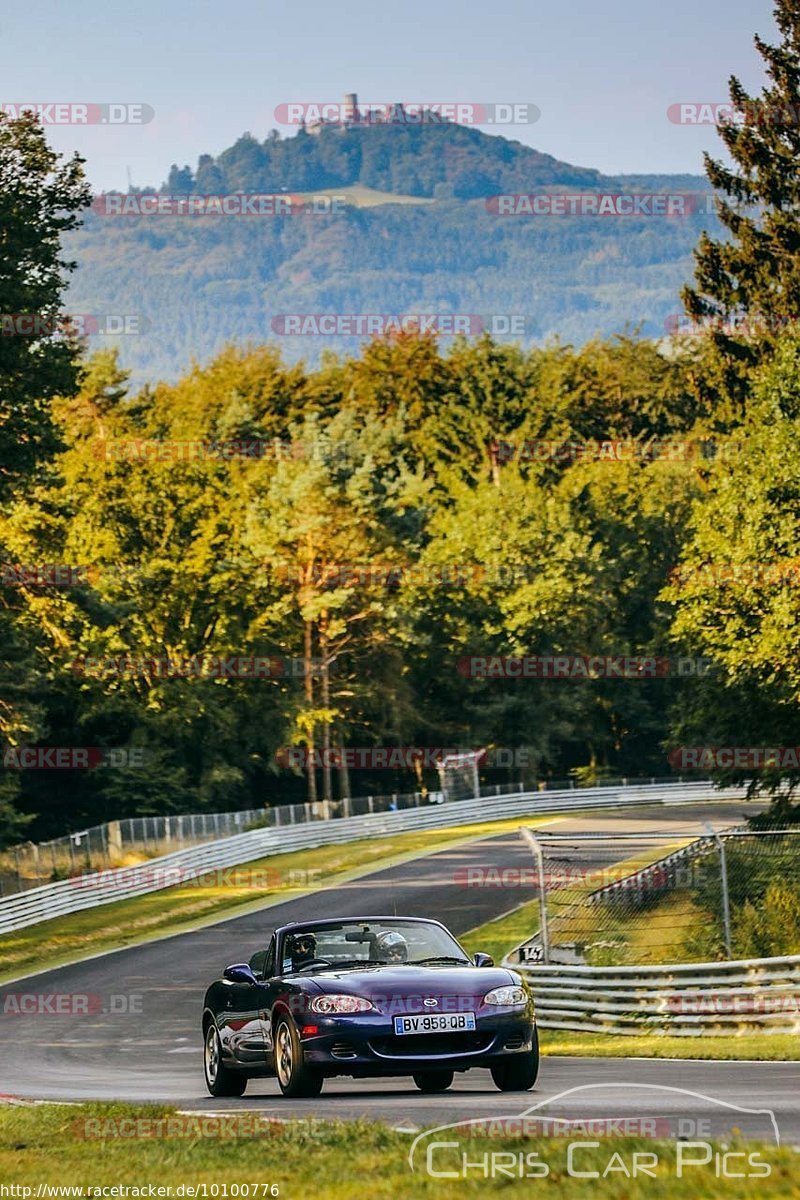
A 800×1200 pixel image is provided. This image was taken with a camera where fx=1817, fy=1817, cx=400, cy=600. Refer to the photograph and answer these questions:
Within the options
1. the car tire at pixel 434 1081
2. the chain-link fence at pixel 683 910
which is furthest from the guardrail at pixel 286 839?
the car tire at pixel 434 1081

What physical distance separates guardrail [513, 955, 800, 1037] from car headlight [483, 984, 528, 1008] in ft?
22.9

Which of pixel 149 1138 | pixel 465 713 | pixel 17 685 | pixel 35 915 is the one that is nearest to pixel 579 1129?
pixel 149 1138

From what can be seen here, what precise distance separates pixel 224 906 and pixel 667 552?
2060 inches

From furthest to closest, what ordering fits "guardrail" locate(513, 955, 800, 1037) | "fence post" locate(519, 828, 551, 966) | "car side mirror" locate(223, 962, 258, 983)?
"fence post" locate(519, 828, 551, 966), "guardrail" locate(513, 955, 800, 1037), "car side mirror" locate(223, 962, 258, 983)

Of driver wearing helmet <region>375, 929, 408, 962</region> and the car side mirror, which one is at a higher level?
driver wearing helmet <region>375, 929, 408, 962</region>

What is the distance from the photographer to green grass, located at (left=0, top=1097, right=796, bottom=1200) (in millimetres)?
7824

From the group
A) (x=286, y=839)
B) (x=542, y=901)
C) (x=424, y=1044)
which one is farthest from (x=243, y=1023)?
(x=286, y=839)

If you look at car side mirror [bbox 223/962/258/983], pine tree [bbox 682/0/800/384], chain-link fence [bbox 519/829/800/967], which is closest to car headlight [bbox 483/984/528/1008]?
car side mirror [bbox 223/962/258/983]

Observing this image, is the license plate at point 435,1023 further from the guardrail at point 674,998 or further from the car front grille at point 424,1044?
the guardrail at point 674,998

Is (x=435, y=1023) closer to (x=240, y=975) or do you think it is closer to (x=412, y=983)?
(x=412, y=983)

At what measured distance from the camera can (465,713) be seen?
9069 centimetres

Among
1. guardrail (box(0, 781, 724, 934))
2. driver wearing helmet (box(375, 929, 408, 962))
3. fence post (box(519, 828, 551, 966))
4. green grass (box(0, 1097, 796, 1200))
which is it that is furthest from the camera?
guardrail (box(0, 781, 724, 934))

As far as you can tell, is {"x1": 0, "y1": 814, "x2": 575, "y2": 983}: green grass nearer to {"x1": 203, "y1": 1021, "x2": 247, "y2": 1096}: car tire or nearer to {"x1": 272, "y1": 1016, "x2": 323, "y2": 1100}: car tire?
{"x1": 203, "y1": 1021, "x2": 247, "y2": 1096}: car tire

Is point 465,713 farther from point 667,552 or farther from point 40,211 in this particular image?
point 40,211
